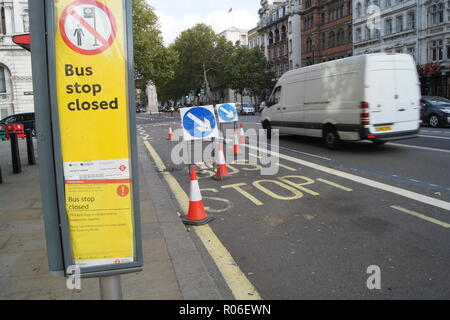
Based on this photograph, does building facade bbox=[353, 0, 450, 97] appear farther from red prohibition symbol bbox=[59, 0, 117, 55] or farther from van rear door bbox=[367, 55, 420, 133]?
red prohibition symbol bbox=[59, 0, 117, 55]

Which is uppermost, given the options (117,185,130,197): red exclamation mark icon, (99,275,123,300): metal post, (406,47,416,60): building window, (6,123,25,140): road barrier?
(406,47,416,60): building window

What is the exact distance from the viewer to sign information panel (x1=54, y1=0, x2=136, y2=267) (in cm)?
191

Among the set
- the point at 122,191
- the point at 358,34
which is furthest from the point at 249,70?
the point at 122,191

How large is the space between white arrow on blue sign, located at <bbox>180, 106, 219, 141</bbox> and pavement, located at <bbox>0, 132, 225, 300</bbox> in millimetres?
2101

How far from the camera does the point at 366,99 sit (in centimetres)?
1022

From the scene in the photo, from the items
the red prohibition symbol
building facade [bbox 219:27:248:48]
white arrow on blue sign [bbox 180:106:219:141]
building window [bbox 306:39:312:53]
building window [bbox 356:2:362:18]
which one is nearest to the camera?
the red prohibition symbol

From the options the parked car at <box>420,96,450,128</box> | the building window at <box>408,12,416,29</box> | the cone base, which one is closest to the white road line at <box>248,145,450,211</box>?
the cone base

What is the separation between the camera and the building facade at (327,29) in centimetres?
4734

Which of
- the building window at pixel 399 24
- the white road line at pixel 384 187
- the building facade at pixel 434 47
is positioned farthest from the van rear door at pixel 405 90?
the building window at pixel 399 24

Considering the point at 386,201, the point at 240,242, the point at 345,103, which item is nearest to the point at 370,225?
the point at 386,201

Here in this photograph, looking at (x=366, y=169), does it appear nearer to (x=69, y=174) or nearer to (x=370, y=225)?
(x=370, y=225)

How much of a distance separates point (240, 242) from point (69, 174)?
2.83m
